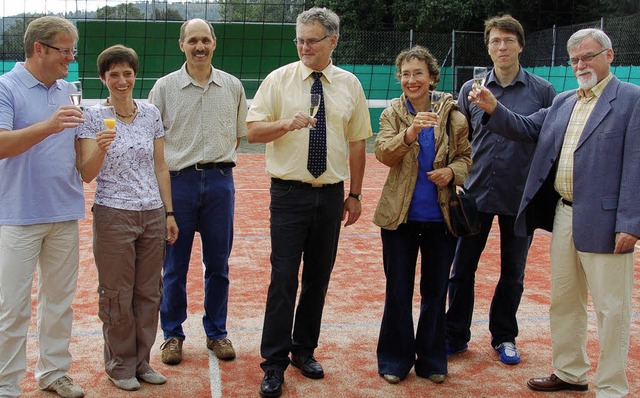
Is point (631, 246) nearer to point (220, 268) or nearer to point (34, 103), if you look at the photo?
point (220, 268)

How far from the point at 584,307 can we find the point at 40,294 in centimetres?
319

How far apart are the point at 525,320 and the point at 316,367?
201cm

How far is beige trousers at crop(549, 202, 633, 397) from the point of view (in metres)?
4.19

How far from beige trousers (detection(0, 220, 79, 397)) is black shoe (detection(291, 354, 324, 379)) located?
4.54 feet

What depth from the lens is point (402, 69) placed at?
4.54m

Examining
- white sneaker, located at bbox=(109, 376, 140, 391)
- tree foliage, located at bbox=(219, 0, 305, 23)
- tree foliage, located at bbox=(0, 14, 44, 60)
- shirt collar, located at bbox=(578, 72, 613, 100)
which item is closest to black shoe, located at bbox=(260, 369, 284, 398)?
white sneaker, located at bbox=(109, 376, 140, 391)

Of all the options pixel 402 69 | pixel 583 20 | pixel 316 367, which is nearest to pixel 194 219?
pixel 316 367

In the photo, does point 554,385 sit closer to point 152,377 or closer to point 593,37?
point 593,37

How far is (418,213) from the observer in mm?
4559

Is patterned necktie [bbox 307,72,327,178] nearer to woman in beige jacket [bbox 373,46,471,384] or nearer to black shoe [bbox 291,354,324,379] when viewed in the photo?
woman in beige jacket [bbox 373,46,471,384]

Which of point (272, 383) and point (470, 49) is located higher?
point (470, 49)

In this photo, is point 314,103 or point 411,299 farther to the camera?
point 411,299

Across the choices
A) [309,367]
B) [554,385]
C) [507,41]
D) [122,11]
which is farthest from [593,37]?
[122,11]

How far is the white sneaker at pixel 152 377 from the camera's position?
452 cm
